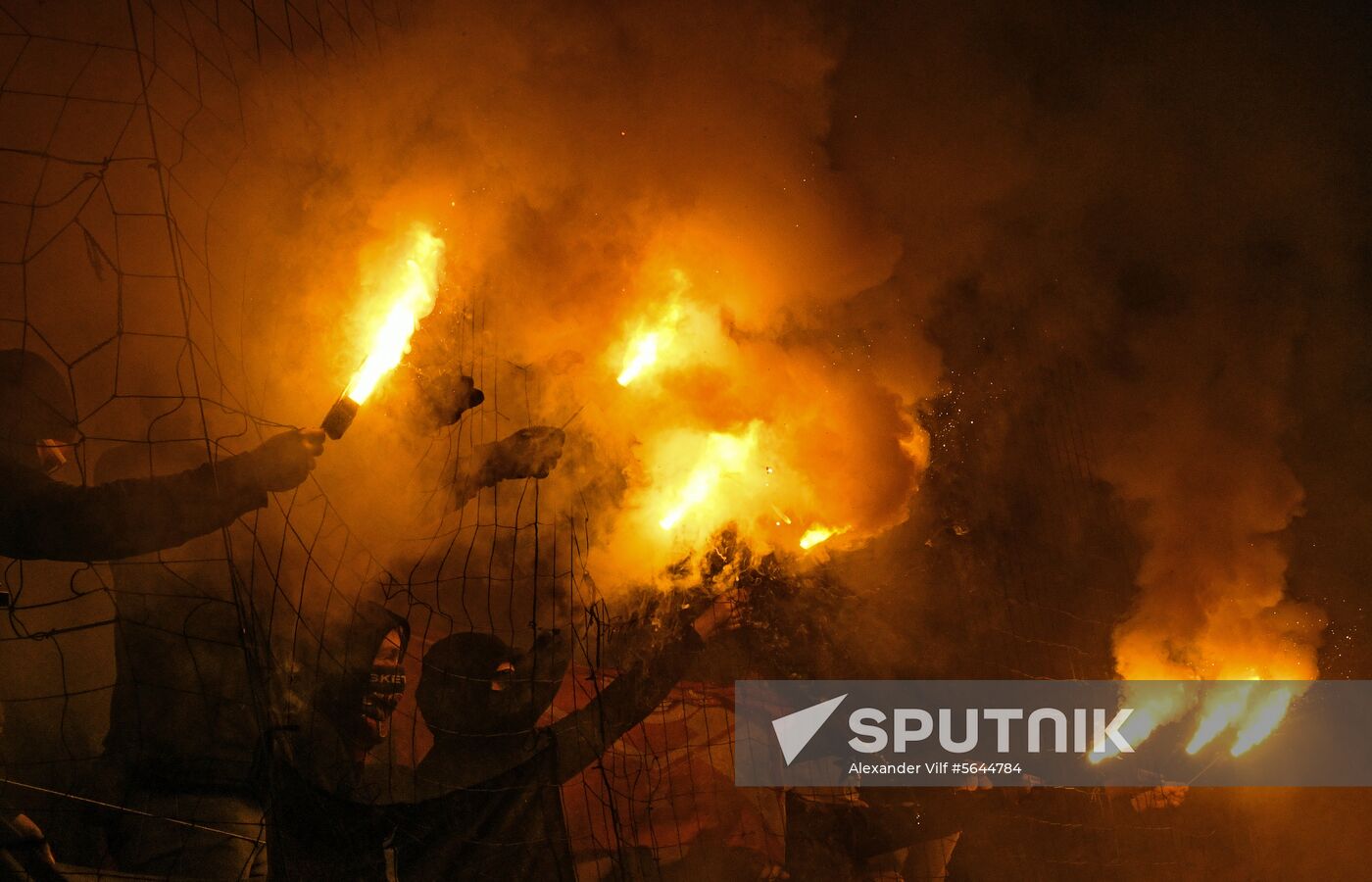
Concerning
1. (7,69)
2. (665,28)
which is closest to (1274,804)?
(665,28)

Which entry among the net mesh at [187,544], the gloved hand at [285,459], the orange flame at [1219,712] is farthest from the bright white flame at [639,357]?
the orange flame at [1219,712]

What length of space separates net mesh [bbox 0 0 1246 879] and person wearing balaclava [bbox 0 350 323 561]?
8cm

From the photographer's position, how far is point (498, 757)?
3.49 m

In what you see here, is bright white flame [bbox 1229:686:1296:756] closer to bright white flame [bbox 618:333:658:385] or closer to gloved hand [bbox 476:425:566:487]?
bright white flame [bbox 618:333:658:385]

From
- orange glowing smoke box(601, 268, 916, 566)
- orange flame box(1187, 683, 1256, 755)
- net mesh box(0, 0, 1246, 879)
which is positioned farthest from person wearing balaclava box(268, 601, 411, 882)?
orange flame box(1187, 683, 1256, 755)

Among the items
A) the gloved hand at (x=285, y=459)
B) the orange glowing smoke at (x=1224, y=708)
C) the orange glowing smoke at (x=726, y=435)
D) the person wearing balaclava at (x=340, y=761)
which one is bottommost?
the person wearing balaclava at (x=340, y=761)

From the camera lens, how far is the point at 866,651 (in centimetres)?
500

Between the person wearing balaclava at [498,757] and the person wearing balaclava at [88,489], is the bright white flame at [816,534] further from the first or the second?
the person wearing balaclava at [88,489]

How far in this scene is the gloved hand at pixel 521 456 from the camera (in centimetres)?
353

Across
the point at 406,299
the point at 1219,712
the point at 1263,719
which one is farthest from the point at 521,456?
the point at 1263,719

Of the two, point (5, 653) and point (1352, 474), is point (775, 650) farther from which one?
point (1352, 474)

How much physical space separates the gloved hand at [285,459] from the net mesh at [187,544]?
0.38 metres

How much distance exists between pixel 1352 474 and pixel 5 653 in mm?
7493

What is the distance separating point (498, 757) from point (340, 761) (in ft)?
1.90
